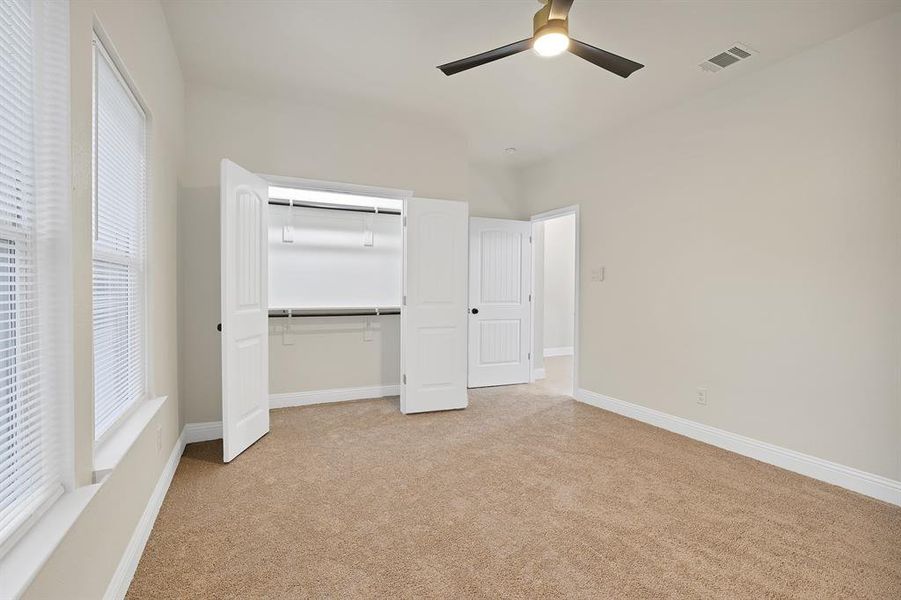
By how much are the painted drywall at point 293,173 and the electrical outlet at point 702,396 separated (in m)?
2.71

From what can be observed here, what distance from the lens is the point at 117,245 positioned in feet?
6.26

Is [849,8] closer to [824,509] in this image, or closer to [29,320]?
[824,509]

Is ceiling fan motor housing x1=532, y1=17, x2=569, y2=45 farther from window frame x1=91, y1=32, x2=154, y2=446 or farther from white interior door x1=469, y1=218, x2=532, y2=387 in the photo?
white interior door x1=469, y1=218, x2=532, y2=387

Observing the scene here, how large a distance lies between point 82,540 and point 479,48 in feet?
10.2

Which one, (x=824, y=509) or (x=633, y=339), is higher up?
(x=633, y=339)

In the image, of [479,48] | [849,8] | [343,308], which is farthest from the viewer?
[343,308]

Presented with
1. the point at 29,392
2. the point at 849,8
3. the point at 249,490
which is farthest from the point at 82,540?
the point at 849,8

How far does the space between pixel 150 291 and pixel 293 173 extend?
186cm

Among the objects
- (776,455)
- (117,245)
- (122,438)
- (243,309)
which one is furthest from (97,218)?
(776,455)

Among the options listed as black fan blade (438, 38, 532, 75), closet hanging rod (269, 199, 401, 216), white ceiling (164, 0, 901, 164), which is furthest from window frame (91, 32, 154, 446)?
closet hanging rod (269, 199, 401, 216)

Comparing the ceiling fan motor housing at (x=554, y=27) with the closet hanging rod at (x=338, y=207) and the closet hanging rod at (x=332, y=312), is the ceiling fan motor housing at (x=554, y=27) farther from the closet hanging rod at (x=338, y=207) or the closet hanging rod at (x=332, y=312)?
the closet hanging rod at (x=332, y=312)

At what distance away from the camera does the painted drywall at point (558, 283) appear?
26.1 ft

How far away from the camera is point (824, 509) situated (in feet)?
7.82

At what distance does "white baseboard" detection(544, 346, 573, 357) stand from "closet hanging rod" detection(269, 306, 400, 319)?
3.99 meters
